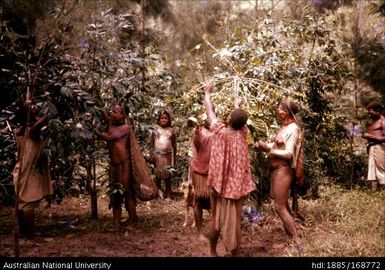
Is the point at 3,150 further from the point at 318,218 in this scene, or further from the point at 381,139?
the point at 381,139

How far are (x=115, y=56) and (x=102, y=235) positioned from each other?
231cm

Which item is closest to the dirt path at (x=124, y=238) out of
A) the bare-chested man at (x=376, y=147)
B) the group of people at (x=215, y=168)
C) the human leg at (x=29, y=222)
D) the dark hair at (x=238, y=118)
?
the human leg at (x=29, y=222)

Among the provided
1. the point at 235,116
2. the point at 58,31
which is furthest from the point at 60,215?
the point at 235,116

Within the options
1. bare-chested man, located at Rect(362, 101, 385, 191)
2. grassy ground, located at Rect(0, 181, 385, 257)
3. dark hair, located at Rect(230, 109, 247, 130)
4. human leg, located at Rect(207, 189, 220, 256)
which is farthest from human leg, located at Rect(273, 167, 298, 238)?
bare-chested man, located at Rect(362, 101, 385, 191)

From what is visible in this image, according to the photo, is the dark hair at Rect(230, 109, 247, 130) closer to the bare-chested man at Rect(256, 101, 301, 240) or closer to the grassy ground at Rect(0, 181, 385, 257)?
the bare-chested man at Rect(256, 101, 301, 240)

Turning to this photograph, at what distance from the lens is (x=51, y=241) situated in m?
5.10

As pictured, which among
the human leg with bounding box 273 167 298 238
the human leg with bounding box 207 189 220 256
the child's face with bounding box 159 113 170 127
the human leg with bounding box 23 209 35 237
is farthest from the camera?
the child's face with bounding box 159 113 170 127

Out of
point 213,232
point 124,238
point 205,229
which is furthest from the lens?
point 205,229

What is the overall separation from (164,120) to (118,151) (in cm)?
250

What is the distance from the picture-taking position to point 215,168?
4.41 m

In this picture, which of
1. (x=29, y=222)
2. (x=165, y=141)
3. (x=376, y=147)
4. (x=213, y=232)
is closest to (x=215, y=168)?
(x=213, y=232)

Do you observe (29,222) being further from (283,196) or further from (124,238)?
(283,196)

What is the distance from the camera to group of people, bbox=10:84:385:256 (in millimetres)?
4379

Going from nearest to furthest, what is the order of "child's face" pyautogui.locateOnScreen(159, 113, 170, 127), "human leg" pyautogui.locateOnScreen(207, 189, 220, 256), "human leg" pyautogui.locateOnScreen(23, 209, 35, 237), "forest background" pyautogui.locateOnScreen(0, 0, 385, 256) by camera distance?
"human leg" pyautogui.locateOnScreen(207, 189, 220, 256), "forest background" pyautogui.locateOnScreen(0, 0, 385, 256), "human leg" pyautogui.locateOnScreen(23, 209, 35, 237), "child's face" pyautogui.locateOnScreen(159, 113, 170, 127)
